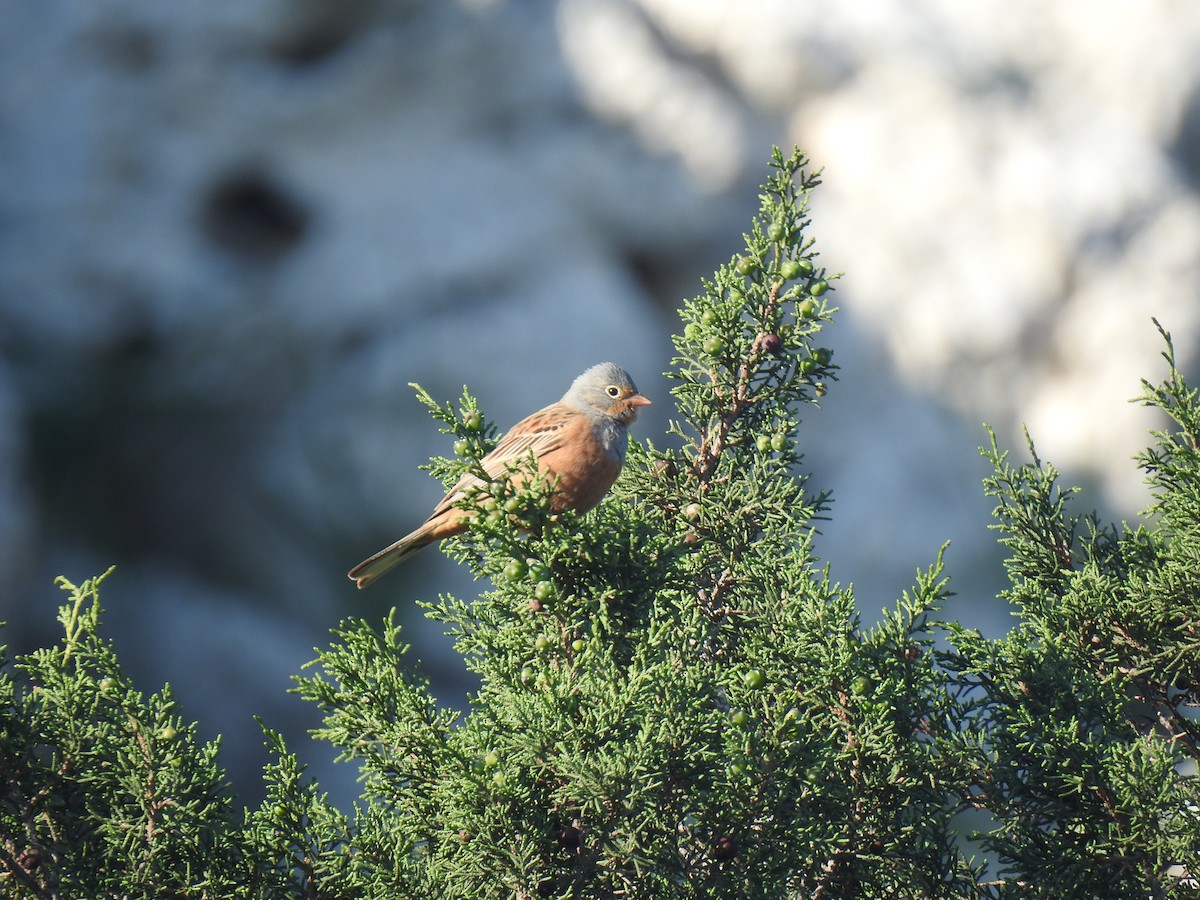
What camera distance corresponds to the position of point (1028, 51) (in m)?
9.82

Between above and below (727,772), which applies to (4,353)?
above

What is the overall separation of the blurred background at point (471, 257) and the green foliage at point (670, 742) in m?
6.49

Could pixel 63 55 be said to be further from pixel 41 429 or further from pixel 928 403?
pixel 928 403

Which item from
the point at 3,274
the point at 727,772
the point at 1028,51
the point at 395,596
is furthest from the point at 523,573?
the point at 1028,51

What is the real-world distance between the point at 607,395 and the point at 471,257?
587 centimetres

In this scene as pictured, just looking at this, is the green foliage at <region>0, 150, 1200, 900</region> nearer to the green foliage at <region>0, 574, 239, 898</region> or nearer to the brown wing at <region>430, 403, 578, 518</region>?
the green foliage at <region>0, 574, 239, 898</region>

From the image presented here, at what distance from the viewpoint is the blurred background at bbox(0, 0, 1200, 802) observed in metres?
8.80

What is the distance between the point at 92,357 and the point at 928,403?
23.1 ft

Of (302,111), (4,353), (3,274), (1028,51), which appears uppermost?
(1028,51)

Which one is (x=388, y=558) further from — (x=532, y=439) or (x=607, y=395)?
(x=607, y=395)

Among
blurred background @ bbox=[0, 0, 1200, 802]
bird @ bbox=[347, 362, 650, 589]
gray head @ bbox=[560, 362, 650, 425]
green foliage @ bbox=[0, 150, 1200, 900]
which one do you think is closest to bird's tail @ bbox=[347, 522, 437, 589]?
bird @ bbox=[347, 362, 650, 589]

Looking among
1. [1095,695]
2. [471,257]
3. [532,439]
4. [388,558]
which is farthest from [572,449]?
[471,257]

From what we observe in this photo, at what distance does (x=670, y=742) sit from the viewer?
1793 mm

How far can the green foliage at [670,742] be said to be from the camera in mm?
1821
